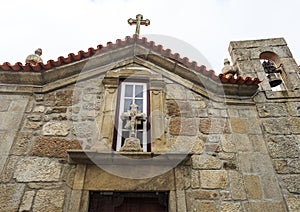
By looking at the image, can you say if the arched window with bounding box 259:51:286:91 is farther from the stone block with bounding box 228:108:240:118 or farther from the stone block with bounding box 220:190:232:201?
the stone block with bounding box 220:190:232:201

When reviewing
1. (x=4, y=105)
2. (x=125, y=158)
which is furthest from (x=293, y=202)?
(x=4, y=105)

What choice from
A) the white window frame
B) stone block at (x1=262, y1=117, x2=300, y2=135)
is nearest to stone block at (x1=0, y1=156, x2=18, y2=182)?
the white window frame

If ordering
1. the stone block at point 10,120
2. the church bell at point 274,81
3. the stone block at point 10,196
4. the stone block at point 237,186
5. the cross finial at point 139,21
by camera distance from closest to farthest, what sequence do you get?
the stone block at point 10,196 < the stone block at point 237,186 < the stone block at point 10,120 < the church bell at point 274,81 < the cross finial at point 139,21

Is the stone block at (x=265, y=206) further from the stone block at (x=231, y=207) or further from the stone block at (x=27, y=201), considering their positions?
the stone block at (x=27, y=201)

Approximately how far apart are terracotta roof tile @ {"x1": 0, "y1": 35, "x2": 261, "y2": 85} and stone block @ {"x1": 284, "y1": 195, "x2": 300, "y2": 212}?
1771 millimetres

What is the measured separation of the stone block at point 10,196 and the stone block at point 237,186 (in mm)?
2555

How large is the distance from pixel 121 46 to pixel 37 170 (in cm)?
251

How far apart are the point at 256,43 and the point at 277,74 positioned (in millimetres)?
752

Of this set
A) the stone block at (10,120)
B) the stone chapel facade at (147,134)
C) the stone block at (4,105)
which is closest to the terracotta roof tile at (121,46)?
the stone chapel facade at (147,134)

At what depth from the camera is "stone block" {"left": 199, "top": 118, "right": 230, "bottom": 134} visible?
351 centimetres

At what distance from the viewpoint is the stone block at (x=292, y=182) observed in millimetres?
3004

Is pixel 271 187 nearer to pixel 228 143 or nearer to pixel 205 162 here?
pixel 228 143

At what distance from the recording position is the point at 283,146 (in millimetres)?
3379

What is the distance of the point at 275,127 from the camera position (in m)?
3.56
